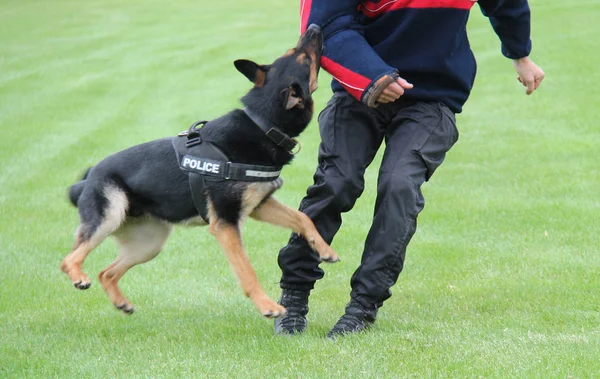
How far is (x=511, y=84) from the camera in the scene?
50.4ft

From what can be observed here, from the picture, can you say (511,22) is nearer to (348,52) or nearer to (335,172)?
(348,52)

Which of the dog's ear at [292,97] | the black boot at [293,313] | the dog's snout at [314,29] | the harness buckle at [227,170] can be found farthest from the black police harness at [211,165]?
the black boot at [293,313]

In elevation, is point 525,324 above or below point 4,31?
above

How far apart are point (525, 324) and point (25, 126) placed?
32.2ft

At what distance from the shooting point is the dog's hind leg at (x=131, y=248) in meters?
5.58

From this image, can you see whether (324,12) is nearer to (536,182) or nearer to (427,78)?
(427,78)

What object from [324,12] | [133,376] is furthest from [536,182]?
[133,376]

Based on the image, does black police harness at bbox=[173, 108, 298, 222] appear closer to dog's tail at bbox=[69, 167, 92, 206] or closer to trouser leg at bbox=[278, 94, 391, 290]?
trouser leg at bbox=[278, 94, 391, 290]

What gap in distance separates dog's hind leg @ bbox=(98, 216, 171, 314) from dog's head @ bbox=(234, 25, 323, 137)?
113 centimetres

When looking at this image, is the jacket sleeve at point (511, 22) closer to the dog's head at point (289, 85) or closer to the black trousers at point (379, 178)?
the black trousers at point (379, 178)

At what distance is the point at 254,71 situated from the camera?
4953mm

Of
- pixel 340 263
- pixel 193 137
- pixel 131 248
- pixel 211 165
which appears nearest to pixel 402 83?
pixel 211 165

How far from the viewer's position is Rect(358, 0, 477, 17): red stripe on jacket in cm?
483

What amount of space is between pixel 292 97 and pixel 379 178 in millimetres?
645
